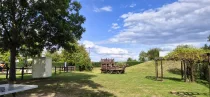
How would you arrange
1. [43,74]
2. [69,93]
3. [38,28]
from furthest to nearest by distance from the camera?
1. [43,74]
2. [38,28]
3. [69,93]

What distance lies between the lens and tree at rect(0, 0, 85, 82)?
12562 millimetres

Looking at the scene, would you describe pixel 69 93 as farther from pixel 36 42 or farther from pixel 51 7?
pixel 36 42

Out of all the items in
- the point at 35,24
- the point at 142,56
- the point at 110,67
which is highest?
the point at 35,24

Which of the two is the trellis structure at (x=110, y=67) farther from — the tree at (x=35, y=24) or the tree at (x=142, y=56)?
the tree at (x=142, y=56)

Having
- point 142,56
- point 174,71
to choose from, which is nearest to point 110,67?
point 174,71

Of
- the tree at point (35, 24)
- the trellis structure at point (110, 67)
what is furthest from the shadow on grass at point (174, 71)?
the tree at point (35, 24)

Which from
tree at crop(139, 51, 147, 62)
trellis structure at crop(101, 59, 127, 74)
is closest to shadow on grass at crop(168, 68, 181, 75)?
trellis structure at crop(101, 59, 127, 74)

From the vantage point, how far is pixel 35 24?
13.0 metres

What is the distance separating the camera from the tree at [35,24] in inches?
495

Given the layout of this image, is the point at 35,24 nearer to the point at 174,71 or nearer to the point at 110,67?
the point at 110,67

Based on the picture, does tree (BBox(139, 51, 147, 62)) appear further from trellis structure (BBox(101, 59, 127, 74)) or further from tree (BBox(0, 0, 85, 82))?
tree (BBox(0, 0, 85, 82))

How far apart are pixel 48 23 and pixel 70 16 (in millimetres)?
1870

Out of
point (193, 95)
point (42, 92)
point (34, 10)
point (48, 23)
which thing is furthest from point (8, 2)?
point (193, 95)

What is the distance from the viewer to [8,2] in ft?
41.2
